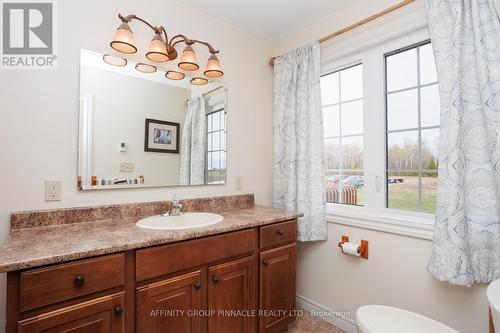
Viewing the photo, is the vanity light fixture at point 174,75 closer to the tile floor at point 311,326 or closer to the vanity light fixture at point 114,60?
the vanity light fixture at point 114,60

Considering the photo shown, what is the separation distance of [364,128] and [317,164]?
43 centimetres

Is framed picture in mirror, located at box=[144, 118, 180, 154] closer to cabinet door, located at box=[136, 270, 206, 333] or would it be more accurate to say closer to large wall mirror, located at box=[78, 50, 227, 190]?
large wall mirror, located at box=[78, 50, 227, 190]

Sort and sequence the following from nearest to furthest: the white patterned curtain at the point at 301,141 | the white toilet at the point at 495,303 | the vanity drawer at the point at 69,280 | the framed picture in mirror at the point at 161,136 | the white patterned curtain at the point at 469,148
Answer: the white toilet at the point at 495,303, the vanity drawer at the point at 69,280, the white patterned curtain at the point at 469,148, the framed picture in mirror at the point at 161,136, the white patterned curtain at the point at 301,141

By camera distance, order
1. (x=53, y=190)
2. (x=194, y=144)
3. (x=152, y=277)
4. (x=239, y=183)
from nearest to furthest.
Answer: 1. (x=152, y=277)
2. (x=53, y=190)
3. (x=194, y=144)
4. (x=239, y=183)

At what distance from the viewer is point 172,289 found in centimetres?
124

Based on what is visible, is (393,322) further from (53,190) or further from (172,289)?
(53,190)

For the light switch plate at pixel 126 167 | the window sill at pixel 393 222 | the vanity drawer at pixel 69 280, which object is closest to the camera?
the vanity drawer at pixel 69 280

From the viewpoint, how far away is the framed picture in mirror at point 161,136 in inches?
68.6

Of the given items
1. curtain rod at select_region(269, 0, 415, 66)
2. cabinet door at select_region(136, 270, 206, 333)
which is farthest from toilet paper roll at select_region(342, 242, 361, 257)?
curtain rod at select_region(269, 0, 415, 66)

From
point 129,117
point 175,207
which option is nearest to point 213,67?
point 129,117

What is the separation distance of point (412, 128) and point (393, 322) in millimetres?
1181

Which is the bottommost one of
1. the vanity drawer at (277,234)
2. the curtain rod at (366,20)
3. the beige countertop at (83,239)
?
the vanity drawer at (277,234)

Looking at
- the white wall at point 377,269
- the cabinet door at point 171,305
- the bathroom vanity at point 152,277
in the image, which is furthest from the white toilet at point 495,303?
the cabinet door at point 171,305

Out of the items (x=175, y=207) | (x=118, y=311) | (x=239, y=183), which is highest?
(x=239, y=183)
